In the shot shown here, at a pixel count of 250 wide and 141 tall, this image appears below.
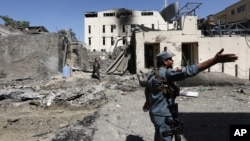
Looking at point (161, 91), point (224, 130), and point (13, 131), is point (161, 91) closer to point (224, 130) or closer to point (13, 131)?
point (224, 130)

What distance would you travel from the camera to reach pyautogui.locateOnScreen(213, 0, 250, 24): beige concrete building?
3825 cm

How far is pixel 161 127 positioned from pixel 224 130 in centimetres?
324

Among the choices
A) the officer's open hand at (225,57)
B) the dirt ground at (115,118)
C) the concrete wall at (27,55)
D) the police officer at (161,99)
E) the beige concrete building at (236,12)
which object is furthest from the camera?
the beige concrete building at (236,12)

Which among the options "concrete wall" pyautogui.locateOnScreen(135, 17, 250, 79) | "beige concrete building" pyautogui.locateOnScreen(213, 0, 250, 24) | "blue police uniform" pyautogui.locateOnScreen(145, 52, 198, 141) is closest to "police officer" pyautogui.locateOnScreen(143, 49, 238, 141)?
"blue police uniform" pyautogui.locateOnScreen(145, 52, 198, 141)

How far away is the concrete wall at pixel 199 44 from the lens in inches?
774

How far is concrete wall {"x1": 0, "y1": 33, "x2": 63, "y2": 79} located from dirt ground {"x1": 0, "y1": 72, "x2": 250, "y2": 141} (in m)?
6.80

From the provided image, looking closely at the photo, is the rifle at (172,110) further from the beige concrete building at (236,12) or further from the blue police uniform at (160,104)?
the beige concrete building at (236,12)

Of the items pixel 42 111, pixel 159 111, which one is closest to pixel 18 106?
pixel 42 111

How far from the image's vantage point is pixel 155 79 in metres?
3.76

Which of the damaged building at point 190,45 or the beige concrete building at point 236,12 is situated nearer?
the damaged building at point 190,45

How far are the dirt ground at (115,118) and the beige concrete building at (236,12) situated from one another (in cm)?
2739

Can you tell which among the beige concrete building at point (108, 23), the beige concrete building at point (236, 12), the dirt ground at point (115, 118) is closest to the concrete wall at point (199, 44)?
the dirt ground at point (115, 118)

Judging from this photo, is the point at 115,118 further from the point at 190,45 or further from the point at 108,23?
the point at 108,23

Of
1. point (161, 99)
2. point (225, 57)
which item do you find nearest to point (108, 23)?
point (161, 99)
